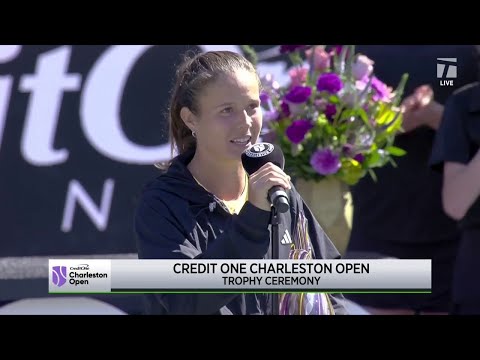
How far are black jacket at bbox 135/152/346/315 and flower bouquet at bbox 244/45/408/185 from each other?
0.69m

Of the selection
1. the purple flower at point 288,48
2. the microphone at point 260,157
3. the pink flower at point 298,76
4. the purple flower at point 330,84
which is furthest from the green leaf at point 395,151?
the microphone at point 260,157

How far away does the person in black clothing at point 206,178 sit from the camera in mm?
2582

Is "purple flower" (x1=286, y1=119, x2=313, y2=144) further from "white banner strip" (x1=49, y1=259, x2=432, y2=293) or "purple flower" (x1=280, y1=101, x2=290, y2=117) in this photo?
"white banner strip" (x1=49, y1=259, x2=432, y2=293)

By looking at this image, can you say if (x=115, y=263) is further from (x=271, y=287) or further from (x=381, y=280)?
(x=381, y=280)

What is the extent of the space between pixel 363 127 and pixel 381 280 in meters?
0.62

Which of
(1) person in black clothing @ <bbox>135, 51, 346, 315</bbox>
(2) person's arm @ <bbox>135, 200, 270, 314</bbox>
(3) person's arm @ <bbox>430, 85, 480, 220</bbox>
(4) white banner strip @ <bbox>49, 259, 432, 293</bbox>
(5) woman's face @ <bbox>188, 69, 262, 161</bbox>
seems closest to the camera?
(2) person's arm @ <bbox>135, 200, 270, 314</bbox>

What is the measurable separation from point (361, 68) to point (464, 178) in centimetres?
63

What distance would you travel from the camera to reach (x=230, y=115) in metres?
2.73

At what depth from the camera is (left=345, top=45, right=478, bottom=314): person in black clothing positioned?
12.0 ft

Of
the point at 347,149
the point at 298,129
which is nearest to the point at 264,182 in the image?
the point at 298,129

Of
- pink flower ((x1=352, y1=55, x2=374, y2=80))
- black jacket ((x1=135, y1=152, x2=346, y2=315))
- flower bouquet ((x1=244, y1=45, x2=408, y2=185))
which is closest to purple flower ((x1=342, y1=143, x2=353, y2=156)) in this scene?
flower bouquet ((x1=244, y1=45, x2=408, y2=185))

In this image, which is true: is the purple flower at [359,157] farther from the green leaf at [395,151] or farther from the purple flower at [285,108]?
the purple flower at [285,108]

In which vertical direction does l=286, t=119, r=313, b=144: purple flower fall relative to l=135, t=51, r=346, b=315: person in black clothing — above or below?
above

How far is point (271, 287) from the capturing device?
3.28m
